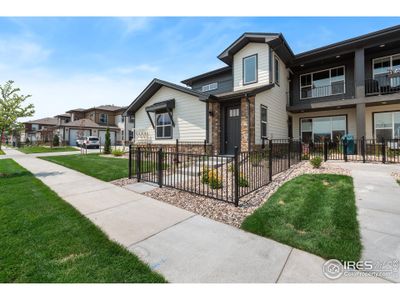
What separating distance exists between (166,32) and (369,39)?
38.2 ft

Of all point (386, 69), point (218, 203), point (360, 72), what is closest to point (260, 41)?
point (360, 72)

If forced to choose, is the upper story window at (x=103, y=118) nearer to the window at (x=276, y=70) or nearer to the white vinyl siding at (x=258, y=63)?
the white vinyl siding at (x=258, y=63)

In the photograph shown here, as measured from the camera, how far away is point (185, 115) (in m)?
12.0

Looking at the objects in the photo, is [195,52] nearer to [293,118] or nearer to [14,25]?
[14,25]

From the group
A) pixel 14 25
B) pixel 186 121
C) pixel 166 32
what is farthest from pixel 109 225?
pixel 186 121

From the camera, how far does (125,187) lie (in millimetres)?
6219

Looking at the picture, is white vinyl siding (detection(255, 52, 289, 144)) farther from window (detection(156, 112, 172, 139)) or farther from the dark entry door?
window (detection(156, 112, 172, 139))

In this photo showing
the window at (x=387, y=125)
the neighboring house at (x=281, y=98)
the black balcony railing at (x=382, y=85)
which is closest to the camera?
the neighboring house at (x=281, y=98)

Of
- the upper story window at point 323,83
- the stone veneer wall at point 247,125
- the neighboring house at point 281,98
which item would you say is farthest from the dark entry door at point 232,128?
the upper story window at point 323,83

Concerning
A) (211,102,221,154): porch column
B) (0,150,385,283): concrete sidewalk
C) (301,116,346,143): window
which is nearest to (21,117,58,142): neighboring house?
(211,102,221,154): porch column

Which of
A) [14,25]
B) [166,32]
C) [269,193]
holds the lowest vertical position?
[269,193]

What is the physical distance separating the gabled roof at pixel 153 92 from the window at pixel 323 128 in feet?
30.2
